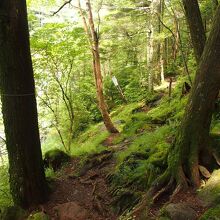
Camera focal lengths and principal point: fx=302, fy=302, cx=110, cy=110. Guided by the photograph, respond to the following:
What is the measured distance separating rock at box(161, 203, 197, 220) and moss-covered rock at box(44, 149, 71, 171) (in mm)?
5525

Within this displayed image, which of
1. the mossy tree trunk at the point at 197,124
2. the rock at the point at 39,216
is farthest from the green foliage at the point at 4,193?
the mossy tree trunk at the point at 197,124

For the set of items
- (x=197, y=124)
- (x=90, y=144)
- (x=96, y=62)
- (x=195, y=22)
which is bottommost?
(x=90, y=144)

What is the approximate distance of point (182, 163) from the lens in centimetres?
483

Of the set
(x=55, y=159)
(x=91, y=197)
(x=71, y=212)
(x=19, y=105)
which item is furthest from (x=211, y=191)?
(x=55, y=159)

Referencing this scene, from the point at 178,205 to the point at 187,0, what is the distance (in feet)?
16.7

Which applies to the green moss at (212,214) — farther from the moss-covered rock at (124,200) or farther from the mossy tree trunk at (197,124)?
the moss-covered rock at (124,200)

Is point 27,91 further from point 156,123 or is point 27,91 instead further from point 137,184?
point 156,123

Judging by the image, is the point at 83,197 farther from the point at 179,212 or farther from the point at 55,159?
the point at 55,159

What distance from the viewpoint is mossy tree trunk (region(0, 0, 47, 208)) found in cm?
522

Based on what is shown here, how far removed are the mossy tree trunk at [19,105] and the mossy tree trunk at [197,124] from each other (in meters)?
2.27

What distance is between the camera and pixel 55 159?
9211 mm

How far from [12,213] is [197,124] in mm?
3502

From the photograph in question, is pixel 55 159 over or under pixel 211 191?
under

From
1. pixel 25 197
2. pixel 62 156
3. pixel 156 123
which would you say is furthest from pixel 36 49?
pixel 25 197
